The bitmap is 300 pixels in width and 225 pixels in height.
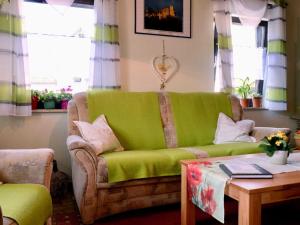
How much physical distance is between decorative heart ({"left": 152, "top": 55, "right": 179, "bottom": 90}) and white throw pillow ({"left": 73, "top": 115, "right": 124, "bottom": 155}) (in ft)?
3.67

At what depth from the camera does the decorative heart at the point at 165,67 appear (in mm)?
3402

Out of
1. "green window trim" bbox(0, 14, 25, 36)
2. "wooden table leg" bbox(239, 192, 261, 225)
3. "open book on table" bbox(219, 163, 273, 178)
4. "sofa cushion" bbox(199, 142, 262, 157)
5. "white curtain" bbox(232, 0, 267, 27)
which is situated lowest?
"wooden table leg" bbox(239, 192, 261, 225)

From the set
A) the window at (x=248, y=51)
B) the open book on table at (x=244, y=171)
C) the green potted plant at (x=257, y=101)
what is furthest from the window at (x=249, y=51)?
the open book on table at (x=244, y=171)

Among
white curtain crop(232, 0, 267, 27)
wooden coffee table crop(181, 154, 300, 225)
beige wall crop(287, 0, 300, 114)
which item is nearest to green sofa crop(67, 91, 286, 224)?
wooden coffee table crop(181, 154, 300, 225)

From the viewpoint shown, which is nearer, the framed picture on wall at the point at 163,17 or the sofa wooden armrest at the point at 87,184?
the sofa wooden armrest at the point at 87,184

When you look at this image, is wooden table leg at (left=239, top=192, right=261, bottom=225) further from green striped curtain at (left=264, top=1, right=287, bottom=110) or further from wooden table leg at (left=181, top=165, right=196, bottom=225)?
green striped curtain at (left=264, top=1, right=287, bottom=110)

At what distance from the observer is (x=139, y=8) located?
10.8 feet

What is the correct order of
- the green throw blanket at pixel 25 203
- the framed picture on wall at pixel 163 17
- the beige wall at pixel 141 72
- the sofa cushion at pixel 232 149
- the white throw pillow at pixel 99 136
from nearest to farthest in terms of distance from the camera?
the green throw blanket at pixel 25 203
the white throw pillow at pixel 99 136
the sofa cushion at pixel 232 149
the beige wall at pixel 141 72
the framed picture on wall at pixel 163 17

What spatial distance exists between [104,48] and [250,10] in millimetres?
2137

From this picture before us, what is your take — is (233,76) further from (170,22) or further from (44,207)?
(44,207)

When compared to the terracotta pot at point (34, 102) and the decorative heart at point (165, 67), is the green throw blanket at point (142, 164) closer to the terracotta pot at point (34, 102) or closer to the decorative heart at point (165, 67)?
the terracotta pot at point (34, 102)

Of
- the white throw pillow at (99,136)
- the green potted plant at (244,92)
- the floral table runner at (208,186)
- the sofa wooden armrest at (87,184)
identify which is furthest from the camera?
the green potted plant at (244,92)

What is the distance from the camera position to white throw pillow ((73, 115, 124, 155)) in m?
2.33

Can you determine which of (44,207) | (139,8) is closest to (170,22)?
(139,8)
